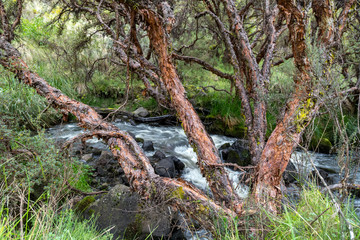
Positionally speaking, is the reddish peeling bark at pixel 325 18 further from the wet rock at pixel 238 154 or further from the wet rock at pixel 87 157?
the wet rock at pixel 87 157

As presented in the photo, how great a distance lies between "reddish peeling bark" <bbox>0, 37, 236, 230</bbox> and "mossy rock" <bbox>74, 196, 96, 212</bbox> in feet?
2.53

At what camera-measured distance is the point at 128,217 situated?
288 centimetres

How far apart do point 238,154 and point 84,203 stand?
3781 mm

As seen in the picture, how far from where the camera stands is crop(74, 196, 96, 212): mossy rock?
9.77ft

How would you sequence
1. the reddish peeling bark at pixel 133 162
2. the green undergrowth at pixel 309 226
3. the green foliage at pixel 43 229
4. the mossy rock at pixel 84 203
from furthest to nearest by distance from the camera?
the mossy rock at pixel 84 203
the reddish peeling bark at pixel 133 162
the green foliage at pixel 43 229
the green undergrowth at pixel 309 226

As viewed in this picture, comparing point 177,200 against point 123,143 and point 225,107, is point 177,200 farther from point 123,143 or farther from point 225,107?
point 225,107

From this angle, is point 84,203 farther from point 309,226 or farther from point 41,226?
point 309,226

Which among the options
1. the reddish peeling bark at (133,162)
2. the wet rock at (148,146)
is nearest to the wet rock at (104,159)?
the wet rock at (148,146)

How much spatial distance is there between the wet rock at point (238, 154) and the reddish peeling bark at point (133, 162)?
3053 mm

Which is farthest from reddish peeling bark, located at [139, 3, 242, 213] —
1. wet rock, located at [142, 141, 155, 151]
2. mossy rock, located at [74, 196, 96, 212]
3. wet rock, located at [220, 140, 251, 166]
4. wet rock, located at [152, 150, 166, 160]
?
wet rock, located at [142, 141, 155, 151]

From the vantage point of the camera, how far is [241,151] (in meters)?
5.75

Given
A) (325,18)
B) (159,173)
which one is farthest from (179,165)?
(325,18)

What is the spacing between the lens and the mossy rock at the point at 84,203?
2.98m

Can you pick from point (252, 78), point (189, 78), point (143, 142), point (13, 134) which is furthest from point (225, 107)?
point (13, 134)
